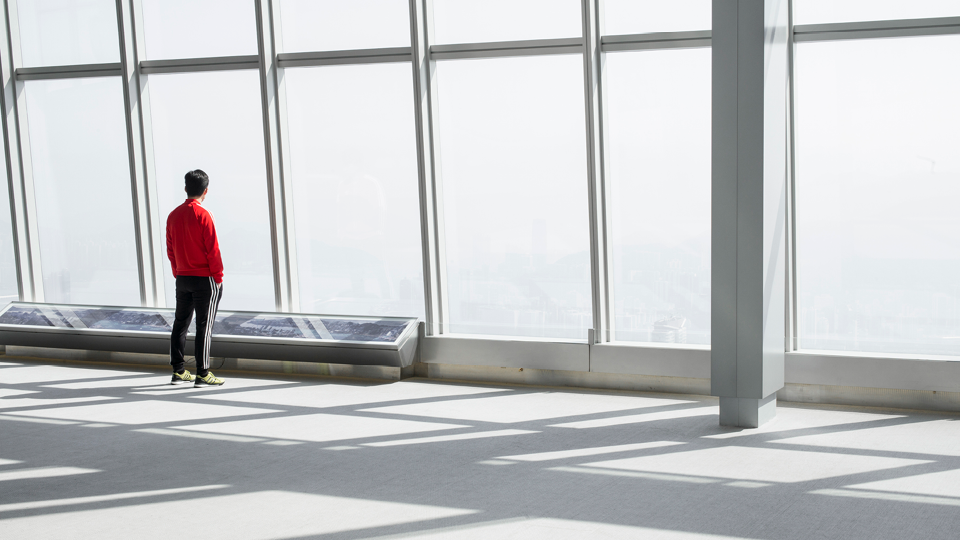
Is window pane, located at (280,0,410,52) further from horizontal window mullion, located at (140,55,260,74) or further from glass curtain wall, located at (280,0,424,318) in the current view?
horizontal window mullion, located at (140,55,260,74)

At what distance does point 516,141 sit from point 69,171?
203 inches

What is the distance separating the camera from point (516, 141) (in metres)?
7.29

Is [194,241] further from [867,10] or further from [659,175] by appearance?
[867,10]

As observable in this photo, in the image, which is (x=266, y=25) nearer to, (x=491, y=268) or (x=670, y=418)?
(x=491, y=268)

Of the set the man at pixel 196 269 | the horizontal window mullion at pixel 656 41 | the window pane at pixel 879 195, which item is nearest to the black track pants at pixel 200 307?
the man at pixel 196 269

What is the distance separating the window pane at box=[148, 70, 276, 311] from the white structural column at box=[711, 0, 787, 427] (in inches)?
182

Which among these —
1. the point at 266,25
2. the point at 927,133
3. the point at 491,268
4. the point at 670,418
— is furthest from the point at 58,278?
the point at 927,133

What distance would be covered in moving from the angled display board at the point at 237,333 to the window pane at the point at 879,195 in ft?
11.4

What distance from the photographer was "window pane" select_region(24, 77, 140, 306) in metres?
8.91

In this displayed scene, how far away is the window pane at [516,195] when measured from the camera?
709cm

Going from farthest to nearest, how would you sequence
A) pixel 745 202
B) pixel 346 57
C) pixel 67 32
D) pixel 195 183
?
pixel 67 32 < pixel 346 57 < pixel 195 183 < pixel 745 202

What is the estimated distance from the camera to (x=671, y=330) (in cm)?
683

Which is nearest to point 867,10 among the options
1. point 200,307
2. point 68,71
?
point 200,307

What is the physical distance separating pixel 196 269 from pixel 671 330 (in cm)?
402
